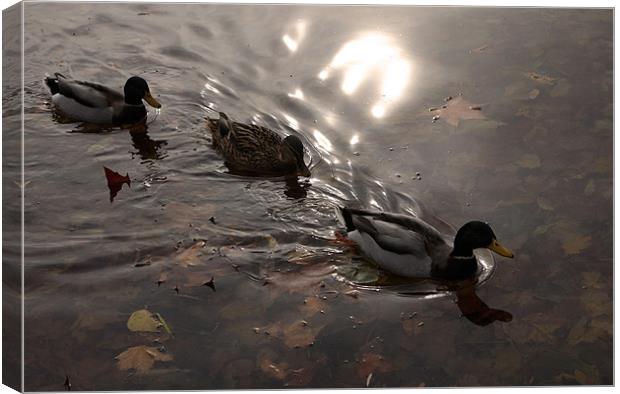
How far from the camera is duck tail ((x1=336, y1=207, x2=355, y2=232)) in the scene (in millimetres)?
7447

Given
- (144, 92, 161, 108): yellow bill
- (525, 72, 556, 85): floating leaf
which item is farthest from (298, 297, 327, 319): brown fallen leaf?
(144, 92, 161, 108): yellow bill

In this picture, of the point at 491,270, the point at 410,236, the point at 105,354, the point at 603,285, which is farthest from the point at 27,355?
the point at 603,285

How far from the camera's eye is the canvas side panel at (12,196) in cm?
594

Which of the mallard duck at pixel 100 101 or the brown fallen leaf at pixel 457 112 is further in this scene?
the mallard duck at pixel 100 101

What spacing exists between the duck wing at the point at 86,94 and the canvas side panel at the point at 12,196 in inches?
125

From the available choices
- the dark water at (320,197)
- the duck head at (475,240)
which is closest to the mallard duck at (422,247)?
the duck head at (475,240)

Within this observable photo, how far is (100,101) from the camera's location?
9.77m

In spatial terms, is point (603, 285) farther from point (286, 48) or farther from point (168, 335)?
point (286, 48)

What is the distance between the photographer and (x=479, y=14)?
27.5 ft

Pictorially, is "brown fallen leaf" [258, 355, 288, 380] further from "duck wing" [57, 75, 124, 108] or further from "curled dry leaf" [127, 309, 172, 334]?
"duck wing" [57, 75, 124, 108]

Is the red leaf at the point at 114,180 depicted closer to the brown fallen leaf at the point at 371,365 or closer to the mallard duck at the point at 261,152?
the mallard duck at the point at 261,152

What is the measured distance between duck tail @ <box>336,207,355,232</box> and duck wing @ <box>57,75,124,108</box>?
3.15 meters

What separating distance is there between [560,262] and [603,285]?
1.33 ft

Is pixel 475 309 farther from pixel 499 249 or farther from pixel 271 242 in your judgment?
pixel 271 242
